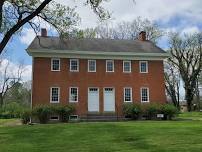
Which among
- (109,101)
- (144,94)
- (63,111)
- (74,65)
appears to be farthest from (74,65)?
(144,94)

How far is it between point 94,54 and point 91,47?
1381 mm

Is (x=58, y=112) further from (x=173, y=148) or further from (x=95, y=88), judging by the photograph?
(x=173, y=148)

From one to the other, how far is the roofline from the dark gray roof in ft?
1.60

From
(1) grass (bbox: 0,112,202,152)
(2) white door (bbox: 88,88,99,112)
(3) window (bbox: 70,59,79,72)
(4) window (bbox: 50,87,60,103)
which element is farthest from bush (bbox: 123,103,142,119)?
(1) grass (bbox: 0,112,202,152)

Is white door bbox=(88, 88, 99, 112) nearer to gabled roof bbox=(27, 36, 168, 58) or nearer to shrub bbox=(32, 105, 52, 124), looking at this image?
gabled roof bbox=(27, 36, 168, 58)

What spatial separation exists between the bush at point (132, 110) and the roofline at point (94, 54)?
15.9 feet

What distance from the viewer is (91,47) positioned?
115 feet

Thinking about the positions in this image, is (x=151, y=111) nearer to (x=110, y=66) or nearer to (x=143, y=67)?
(x=143, y=67)

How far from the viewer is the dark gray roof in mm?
33750

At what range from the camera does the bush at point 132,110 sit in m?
32.4

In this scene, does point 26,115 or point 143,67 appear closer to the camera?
point 26,115

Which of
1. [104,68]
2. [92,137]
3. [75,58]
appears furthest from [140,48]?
[92,137]

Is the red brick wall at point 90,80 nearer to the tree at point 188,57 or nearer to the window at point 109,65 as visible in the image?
the window at point 109,65

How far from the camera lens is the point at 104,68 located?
34250mm
